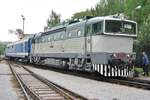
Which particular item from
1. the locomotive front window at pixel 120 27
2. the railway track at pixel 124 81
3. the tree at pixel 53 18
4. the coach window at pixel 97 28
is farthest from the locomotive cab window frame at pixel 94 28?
the tree at pixel 53 18

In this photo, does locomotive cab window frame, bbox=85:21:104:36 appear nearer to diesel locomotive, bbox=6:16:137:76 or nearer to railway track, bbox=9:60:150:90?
diesel locomotive, bbox=6:16:137:76

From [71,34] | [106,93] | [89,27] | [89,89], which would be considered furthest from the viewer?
[71,34]

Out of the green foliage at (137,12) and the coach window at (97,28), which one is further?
the green foliage at (137,12)

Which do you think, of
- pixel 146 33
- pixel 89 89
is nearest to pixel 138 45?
pixel 146 33

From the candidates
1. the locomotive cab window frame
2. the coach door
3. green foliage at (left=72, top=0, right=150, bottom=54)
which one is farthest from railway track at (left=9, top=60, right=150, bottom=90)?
green foliage at (left=72, top=0, right=150, bottom=54)

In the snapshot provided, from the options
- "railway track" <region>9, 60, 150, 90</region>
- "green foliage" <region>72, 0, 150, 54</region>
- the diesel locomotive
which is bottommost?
"railway track" <region>9, 60, 150, 90</region>

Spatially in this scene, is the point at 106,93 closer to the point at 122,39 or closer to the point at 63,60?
the point at 122,39

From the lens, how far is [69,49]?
27.8m

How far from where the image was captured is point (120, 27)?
22.6 metres

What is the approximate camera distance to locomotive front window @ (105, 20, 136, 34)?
22.1 m

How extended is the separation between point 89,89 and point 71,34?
32.1 ft

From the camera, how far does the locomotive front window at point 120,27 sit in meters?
22.1

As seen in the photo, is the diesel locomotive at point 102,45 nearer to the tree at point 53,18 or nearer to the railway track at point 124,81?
the railway track at point 124,81

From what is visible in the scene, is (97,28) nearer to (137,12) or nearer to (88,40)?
(88,40)
